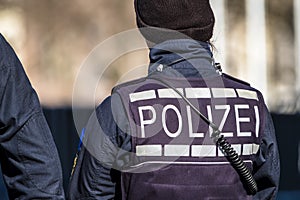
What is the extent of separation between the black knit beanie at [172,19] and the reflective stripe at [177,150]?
1.29 ft

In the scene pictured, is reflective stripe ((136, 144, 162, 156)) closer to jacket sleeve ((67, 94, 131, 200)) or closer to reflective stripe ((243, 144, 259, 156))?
jacket sleeve ((67, 94, 131, 200))

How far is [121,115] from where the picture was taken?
3.09 metres

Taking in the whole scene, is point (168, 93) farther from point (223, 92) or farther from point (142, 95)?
point (223, 92)

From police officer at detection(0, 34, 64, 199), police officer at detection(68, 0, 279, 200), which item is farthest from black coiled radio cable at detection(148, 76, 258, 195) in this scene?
police officer at detection(0, 34, 64, 199)

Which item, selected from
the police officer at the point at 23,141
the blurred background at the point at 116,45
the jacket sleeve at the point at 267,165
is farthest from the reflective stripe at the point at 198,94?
the blurred background at the point at 116,45

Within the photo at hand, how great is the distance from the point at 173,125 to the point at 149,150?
0.12 m

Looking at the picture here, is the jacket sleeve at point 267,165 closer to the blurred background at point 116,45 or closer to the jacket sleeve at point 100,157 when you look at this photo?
the jacket sleeve at point 100,157

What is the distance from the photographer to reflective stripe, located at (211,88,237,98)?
127 inches

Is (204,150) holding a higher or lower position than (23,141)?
lower

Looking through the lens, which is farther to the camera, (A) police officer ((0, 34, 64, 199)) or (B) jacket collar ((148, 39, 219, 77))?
(B) jacket collar ((148, 39, 219, 77))

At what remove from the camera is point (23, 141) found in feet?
9.01

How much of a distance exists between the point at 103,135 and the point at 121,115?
0.09 meters

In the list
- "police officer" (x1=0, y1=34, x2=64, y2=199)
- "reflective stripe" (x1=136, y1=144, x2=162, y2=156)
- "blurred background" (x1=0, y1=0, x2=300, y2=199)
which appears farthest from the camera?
"blurred background" (x1=0, y1=0, x2=300, y2=199)

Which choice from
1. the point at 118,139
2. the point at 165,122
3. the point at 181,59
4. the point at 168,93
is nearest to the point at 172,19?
the point at 181,59
